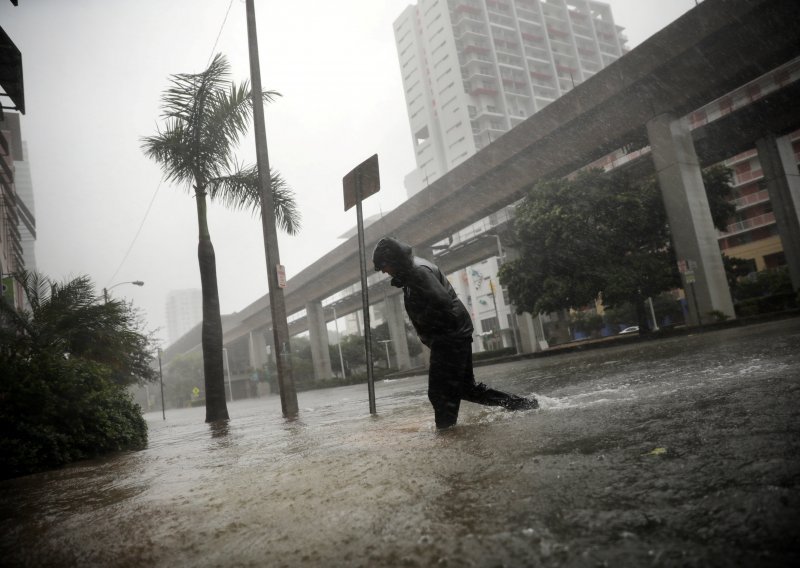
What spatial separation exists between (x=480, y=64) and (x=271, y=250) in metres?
74.6

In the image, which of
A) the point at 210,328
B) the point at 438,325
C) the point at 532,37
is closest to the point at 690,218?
the point at 210,328

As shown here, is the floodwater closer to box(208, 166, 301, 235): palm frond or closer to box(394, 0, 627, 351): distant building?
box(208, 166, 301, 235): palm frond

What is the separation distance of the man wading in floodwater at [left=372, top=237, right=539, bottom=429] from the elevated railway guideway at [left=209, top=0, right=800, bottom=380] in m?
15.8

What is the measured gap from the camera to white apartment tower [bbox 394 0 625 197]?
73.9 meters

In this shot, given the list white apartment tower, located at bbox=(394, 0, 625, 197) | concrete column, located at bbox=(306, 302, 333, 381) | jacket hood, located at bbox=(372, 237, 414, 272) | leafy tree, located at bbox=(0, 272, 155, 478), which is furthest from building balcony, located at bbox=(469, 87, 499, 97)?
jacket hood, located at bbox=(372, 237, 414, 272)

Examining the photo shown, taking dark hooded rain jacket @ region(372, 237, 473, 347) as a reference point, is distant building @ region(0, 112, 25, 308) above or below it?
above

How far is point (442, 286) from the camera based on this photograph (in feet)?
11.3

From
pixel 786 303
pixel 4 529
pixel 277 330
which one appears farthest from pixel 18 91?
pixel 786 303

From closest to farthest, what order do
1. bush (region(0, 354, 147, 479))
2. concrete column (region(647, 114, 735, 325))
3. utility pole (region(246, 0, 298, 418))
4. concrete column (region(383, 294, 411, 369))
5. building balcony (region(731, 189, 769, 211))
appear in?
bush (region(0, 354, 147, 479)), utility pole (region(246, 0, 298, 418)), concrete column (region(647, 114, 735, 325)), concrete column (region(383, 294, 411, 369)), building balcony (region(731, 189, 769, 211))

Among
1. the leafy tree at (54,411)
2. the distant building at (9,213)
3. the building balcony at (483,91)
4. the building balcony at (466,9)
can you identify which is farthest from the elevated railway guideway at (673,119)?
the building balcony at (466,9)

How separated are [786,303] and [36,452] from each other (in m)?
22.0

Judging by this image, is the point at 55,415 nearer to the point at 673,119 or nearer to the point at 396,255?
the point at 396,255

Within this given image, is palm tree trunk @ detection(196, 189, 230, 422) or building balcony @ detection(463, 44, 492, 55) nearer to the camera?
palm tree trunk @ detection(196, 189, 230, 422)

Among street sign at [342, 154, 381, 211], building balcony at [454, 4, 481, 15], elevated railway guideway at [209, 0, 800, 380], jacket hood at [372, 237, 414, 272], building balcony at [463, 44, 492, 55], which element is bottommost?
jacket hood at [372, 237, 414, 272]
